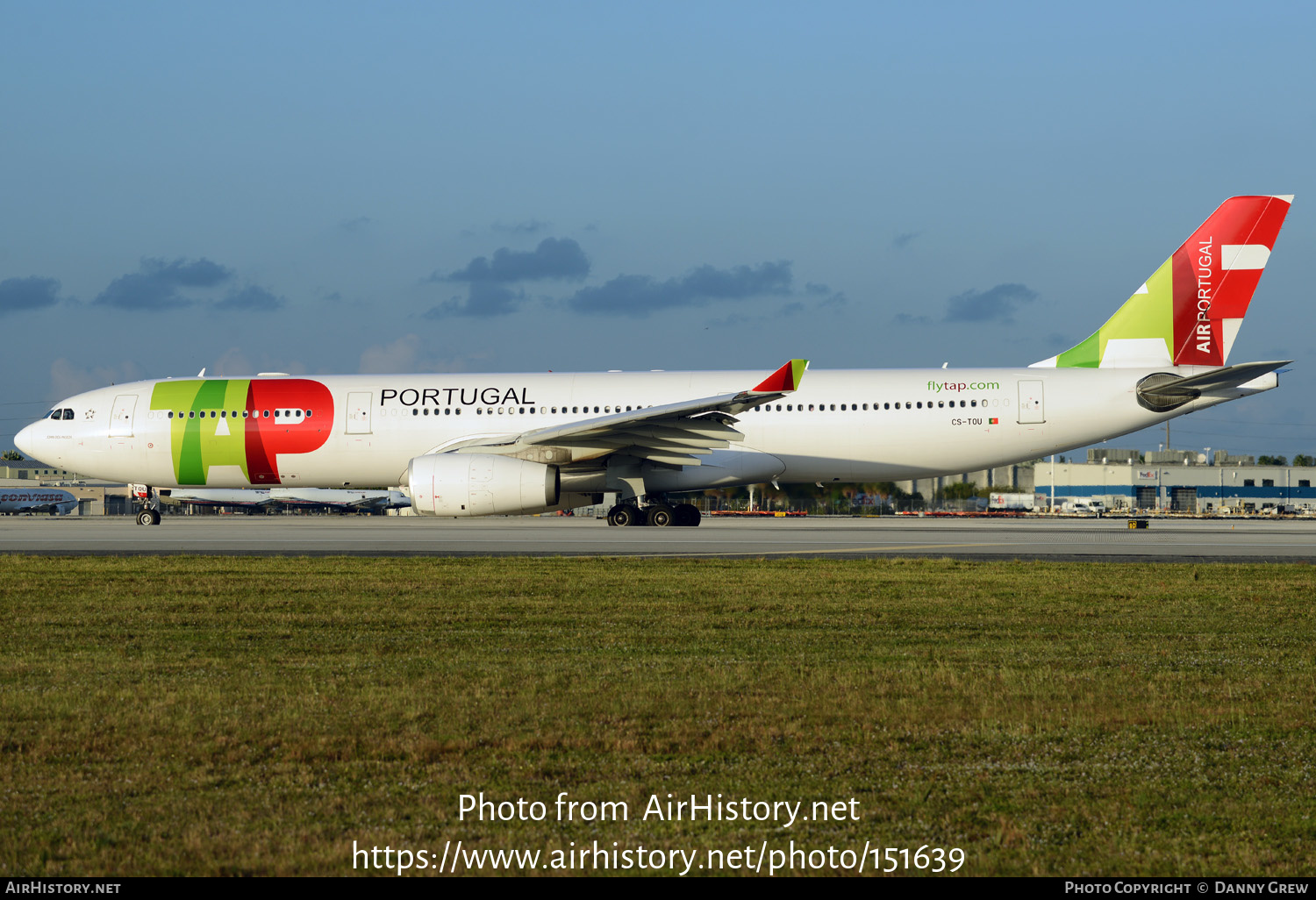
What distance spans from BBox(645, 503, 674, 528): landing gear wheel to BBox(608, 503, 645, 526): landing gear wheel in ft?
0.61

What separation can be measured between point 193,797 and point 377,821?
763 mm

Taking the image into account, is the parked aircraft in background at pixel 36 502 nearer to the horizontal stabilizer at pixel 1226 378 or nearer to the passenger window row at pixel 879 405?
the passenger window row at pixel 879 405

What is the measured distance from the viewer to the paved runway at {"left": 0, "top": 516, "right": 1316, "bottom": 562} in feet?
55.6

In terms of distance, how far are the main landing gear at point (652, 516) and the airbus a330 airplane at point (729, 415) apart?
6cm

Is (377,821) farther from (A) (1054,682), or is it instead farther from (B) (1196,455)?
(B) (1196,455)

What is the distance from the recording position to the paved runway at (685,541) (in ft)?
55.6

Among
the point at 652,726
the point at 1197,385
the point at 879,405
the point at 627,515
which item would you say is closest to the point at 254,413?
the point at 627,515

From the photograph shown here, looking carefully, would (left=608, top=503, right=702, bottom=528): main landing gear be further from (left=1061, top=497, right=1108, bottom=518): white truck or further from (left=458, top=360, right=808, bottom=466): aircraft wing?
(left=1061, top=497, right=1108, bottom=518): white truck

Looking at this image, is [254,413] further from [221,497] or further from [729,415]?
[221,497]

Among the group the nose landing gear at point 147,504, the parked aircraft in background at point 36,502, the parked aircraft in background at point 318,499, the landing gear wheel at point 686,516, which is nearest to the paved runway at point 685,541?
the landing gear wheel at point 686,516

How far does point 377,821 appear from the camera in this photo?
373 centimetres

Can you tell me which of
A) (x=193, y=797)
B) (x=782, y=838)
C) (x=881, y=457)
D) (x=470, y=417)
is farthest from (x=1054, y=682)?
(x=470, y=417)

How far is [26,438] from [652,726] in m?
28.2

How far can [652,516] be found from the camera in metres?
25.1
